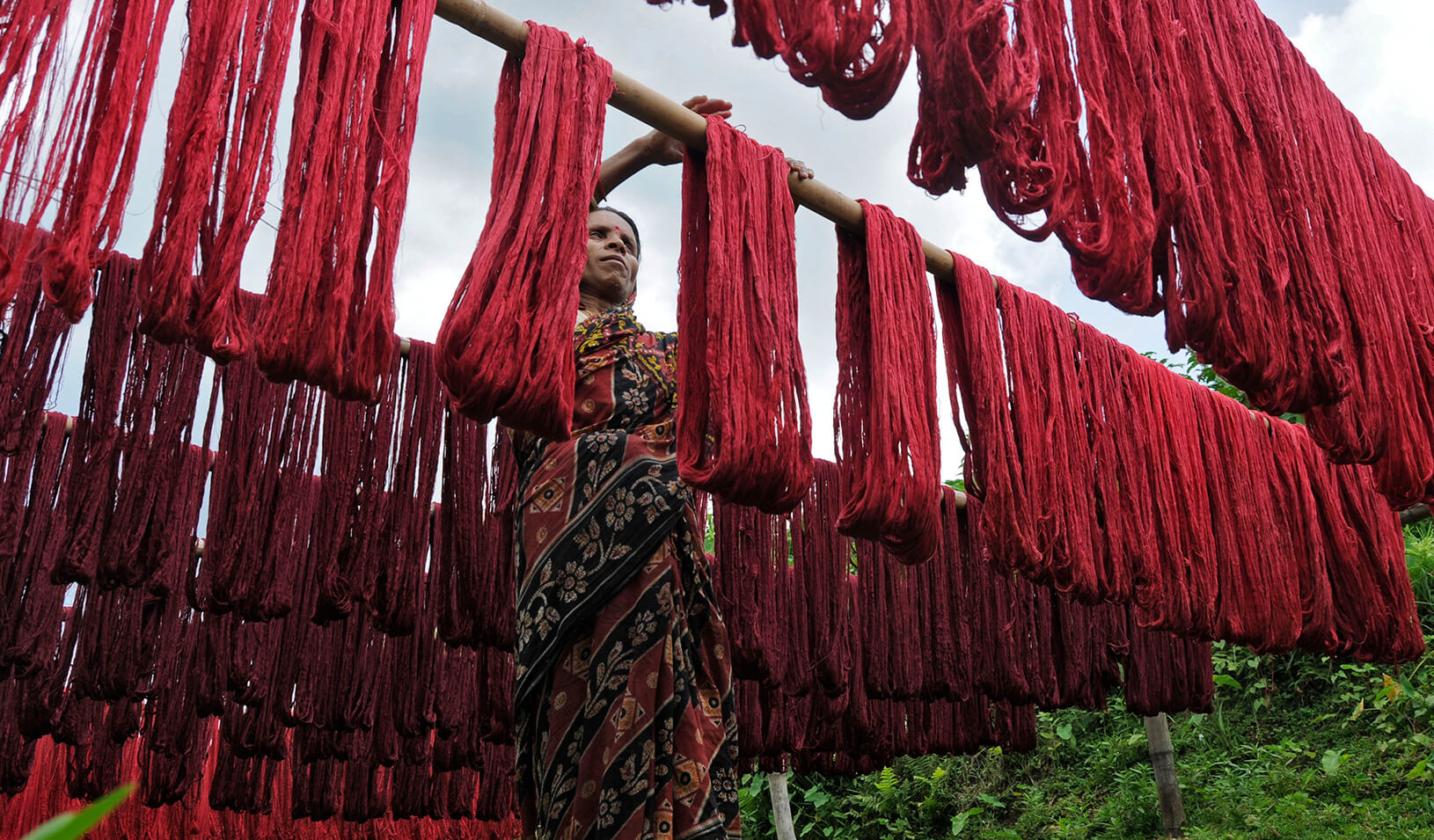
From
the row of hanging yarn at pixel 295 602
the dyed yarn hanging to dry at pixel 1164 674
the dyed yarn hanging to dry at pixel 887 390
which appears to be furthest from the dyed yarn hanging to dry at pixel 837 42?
the dyed yarn hanging to dry at pixel 1164 674

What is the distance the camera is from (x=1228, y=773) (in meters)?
6.24

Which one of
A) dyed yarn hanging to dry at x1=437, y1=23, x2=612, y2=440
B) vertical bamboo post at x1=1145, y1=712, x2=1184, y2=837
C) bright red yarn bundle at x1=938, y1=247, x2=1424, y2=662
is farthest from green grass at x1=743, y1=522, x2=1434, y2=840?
dyed yarn hanging to dry at x1=437, y1=23, x2=612, y2=440

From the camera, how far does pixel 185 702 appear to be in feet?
12.2

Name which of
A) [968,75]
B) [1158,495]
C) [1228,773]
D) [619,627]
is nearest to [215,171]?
[619,627]

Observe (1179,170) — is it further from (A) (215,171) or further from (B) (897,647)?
(B) (897,647)

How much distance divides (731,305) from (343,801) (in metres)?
3.56

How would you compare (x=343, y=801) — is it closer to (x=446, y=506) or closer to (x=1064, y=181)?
(x=446, y=506)

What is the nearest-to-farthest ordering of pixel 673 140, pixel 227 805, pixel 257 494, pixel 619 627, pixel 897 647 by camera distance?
pixel 619 627
pixel 673 140
pixel 257 494
pixel 897 647
pixel 227 805

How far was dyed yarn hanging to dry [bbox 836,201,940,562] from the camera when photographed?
1982 mm

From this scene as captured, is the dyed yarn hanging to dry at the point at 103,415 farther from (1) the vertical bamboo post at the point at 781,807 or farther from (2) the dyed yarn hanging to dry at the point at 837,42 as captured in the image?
(1) the vertical bamboo post at the point at 781,807

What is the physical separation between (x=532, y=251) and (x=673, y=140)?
0.74 m

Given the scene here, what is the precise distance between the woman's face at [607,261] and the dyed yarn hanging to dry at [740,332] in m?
0.54

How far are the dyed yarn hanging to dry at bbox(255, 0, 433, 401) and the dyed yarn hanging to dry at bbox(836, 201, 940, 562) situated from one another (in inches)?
36.0

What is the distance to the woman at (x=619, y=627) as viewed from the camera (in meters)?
1.86
